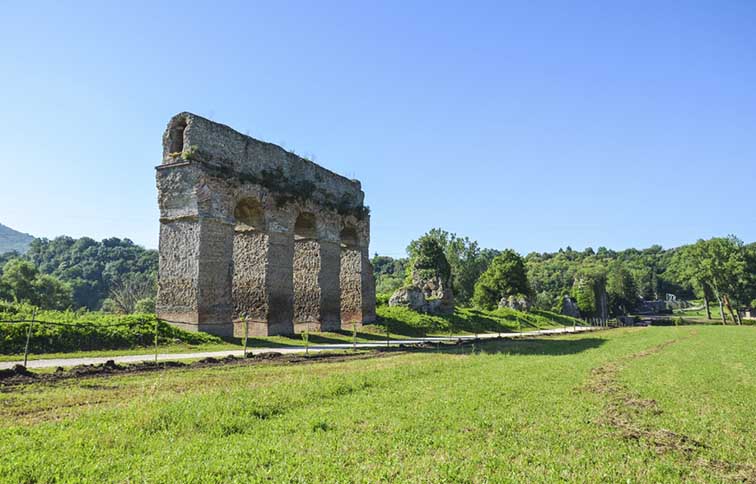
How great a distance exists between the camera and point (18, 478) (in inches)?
162

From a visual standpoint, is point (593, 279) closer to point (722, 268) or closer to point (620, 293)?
point (620, 293)

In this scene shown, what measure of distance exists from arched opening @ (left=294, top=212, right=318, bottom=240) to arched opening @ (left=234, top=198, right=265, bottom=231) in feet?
11.0

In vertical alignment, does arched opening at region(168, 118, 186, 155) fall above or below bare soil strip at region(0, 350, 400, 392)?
above

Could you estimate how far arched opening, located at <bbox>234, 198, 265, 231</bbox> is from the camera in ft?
79.4

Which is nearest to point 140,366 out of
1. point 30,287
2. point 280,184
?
point 280,184

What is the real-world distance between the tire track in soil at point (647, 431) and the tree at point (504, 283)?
170ft

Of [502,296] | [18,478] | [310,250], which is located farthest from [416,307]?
[18,478]

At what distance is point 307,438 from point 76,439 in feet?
8.40

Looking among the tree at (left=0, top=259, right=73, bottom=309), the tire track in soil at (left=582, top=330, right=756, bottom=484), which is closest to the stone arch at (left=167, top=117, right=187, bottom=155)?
the tire track in soil at (left=582, top=330, right=756, bottom=484)

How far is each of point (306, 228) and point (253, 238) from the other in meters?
4.22

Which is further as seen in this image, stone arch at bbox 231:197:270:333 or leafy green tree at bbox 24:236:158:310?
leafy green tree at bbox 24:236:158:310

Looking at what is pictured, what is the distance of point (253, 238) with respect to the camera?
81.9ft

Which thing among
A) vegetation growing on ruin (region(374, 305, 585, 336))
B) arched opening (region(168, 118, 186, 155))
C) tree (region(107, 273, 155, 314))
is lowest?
vegetation growing on ruin (region(374, 305, 585, 336))

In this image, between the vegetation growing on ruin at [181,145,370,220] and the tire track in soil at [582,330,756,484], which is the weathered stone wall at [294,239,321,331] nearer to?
the vegetation growing on ruin at [181,145,370,220]
